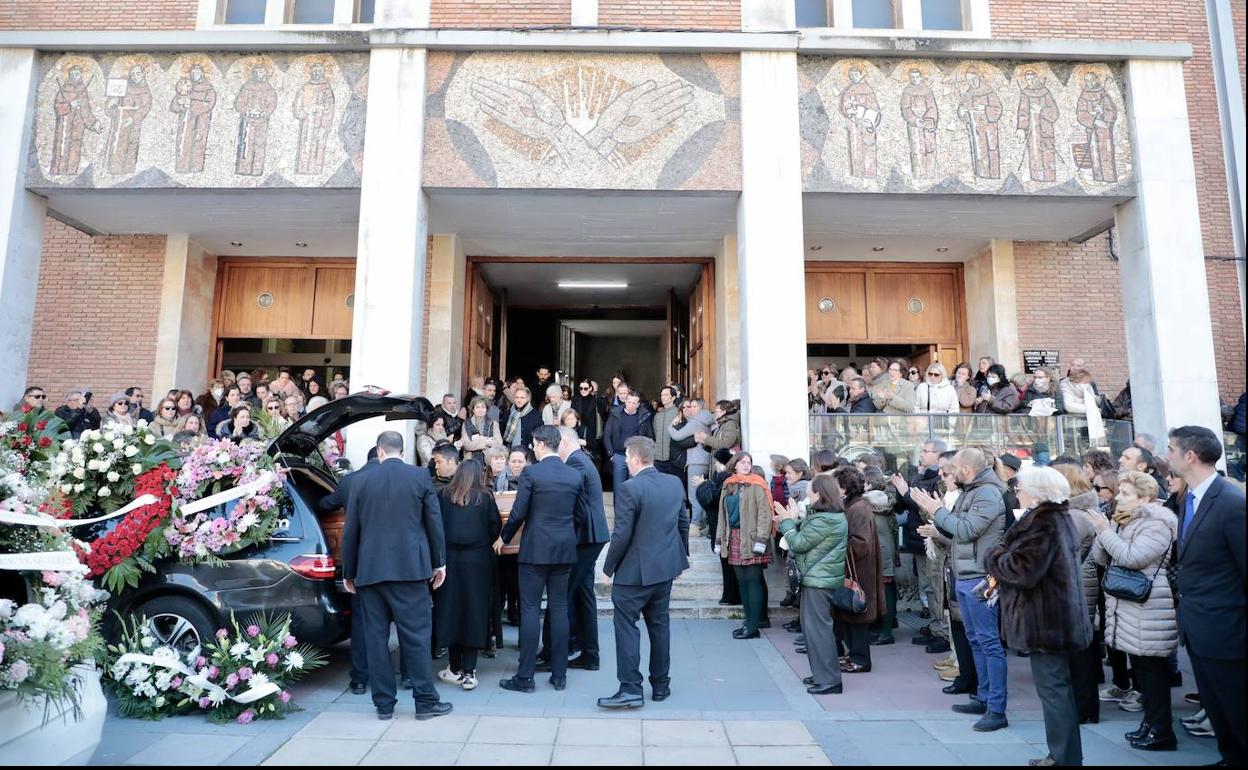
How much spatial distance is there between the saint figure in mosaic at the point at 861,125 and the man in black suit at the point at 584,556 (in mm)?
6601

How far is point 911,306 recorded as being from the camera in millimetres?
14594

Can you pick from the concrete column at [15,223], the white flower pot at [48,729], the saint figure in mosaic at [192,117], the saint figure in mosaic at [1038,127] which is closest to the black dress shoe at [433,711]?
the white flower pot at [48,729]

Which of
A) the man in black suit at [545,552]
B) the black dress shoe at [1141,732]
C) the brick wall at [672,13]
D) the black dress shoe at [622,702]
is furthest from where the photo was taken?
the brick wall at [672,13]

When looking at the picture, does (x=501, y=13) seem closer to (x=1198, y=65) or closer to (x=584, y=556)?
(x=584, y=556)

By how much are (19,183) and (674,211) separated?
29.5 ft

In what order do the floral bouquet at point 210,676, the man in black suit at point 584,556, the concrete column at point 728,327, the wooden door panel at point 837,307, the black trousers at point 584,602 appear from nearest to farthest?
the floral bouquet at point 210,676 < the man in black suit at point 584,556 < the black trousers at point 584,602 < the concrete column at point 728,327 < the wooden door panel at point 837,307

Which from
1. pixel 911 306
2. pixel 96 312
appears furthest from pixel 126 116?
pixel 911 306

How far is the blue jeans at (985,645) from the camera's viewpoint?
16.3 ft

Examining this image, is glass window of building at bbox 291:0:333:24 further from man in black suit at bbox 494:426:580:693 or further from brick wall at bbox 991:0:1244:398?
brick wall at bbox 991:0:1244:398

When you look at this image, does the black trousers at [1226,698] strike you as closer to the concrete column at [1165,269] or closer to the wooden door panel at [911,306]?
the concrete column at [1165,269]

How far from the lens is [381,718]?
16.4 ft

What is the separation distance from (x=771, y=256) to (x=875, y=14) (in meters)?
5.38

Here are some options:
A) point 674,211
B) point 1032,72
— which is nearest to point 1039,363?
point 1032,72

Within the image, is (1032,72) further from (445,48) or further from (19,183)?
(19,183)
